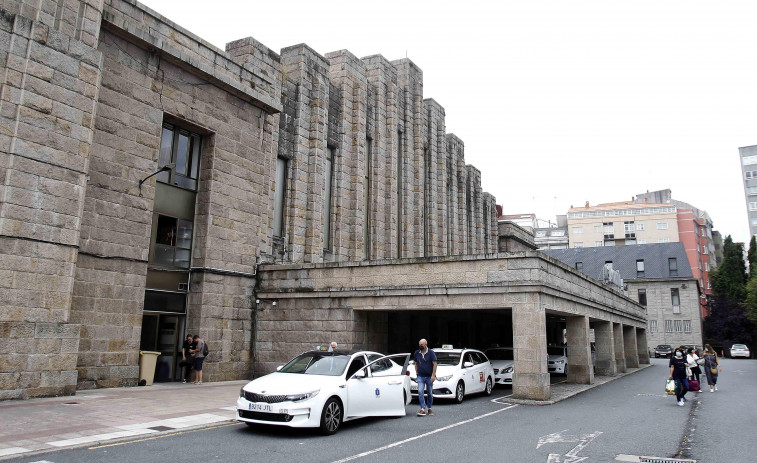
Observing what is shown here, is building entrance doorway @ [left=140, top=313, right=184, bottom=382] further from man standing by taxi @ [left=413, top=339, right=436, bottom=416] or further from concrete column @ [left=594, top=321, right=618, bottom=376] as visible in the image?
concrete column @ [left=594, top=321, right=618, bottom=376]

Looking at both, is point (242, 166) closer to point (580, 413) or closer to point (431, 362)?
point (431, 362)

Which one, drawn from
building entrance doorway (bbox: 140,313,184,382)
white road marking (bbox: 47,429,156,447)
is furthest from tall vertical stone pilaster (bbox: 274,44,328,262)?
white road marking (bbox: 47,429,156,447)

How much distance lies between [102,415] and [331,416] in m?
4.67

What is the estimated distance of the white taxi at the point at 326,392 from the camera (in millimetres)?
9703

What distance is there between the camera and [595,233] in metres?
86.5

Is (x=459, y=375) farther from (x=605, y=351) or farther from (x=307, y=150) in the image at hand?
(x=605, y=351)

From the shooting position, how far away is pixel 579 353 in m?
20.9

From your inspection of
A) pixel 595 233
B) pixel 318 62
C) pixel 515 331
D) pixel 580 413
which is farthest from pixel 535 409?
pixel 595 233

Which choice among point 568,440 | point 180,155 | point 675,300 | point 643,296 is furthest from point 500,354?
point 675,300

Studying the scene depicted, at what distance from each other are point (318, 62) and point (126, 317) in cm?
1425

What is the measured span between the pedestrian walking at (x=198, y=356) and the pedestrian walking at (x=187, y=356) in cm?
12

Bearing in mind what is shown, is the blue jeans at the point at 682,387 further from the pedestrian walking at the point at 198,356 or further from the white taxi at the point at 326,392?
the pedestrian walking at the point at 198,356

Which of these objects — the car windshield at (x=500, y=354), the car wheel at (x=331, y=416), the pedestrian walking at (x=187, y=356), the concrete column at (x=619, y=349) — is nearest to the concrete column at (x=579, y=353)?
the car windshield at (x=500, y=354)

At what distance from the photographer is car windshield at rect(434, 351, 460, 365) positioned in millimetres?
15859
